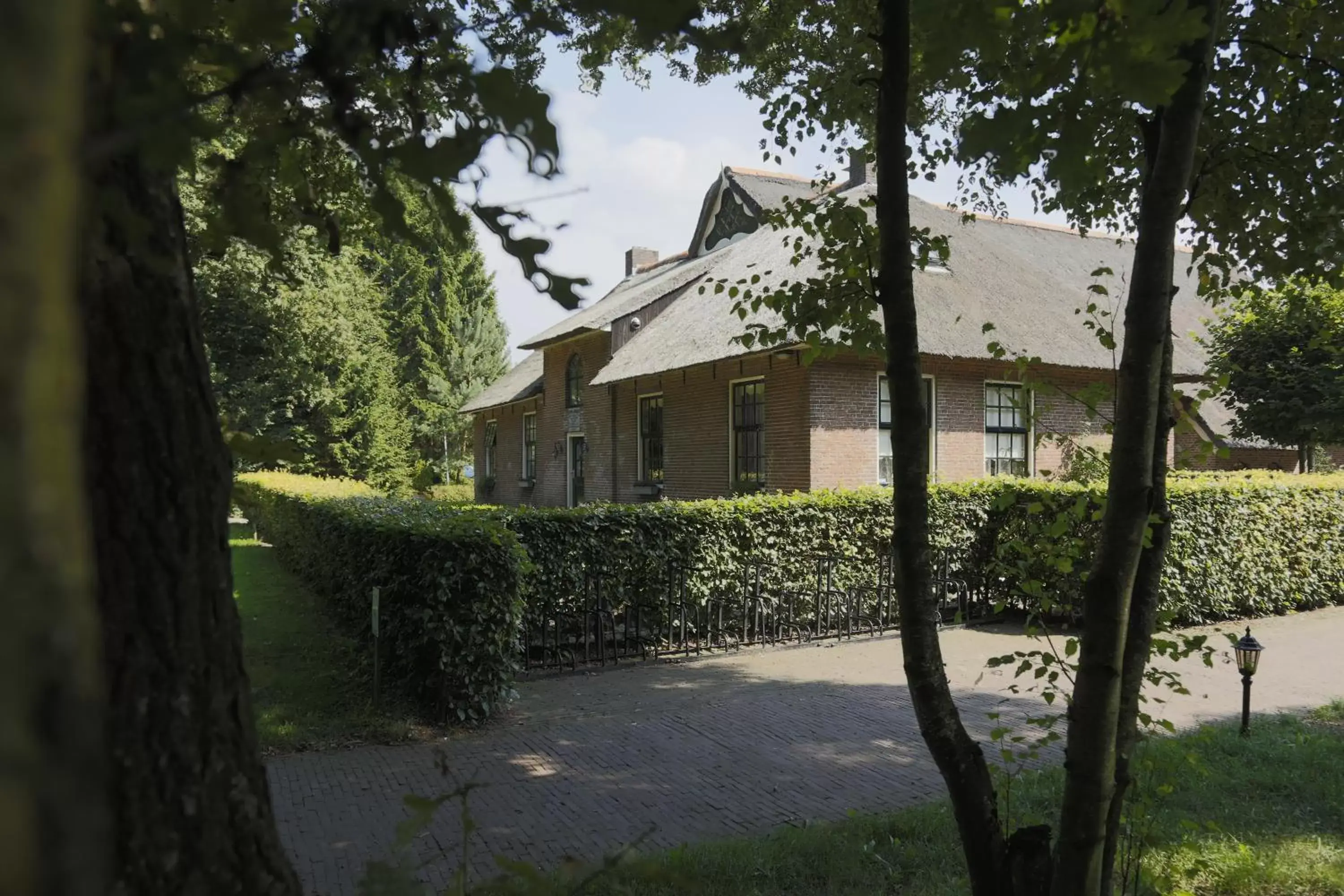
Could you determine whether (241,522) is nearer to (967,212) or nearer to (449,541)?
(449,541)

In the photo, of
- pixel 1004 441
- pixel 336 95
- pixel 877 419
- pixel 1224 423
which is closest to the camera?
pixel 336 95

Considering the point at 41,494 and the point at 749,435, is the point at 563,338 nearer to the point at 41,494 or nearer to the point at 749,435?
the point at 749,435

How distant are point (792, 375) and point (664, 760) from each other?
1108 centimetres

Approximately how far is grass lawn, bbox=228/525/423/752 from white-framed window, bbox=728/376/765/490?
8.64 meters

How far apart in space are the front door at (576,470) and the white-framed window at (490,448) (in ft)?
28.6

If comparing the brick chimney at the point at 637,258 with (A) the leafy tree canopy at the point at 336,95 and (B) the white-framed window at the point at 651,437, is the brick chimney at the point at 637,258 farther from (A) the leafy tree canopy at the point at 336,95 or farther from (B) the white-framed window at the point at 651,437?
(A) the leafy tree canopy at the point at 336,95

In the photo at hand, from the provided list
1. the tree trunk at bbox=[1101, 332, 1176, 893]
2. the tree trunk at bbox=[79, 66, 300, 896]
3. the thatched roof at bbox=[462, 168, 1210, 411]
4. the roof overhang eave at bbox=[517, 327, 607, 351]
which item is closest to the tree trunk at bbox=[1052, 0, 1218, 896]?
the tree trunk at bbox=[1101, 332, 1176, 893]

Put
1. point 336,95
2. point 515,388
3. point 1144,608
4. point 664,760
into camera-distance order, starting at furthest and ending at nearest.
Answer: point 515,388, point 664,760, point 1144,608, point 336,95

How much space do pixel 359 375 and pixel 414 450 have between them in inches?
190

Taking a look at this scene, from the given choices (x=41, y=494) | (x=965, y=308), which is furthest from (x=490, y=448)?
(x=41, y=494)

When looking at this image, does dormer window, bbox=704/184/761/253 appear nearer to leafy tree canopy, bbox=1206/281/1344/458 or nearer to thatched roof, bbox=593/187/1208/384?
thatched roof, bbox=593/187/1208/384

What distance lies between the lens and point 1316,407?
61.9 feet

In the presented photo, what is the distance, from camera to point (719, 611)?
10594 mm

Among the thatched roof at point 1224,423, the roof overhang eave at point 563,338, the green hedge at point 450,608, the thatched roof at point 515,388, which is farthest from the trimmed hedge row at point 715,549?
the thatched roof at point 515,388
